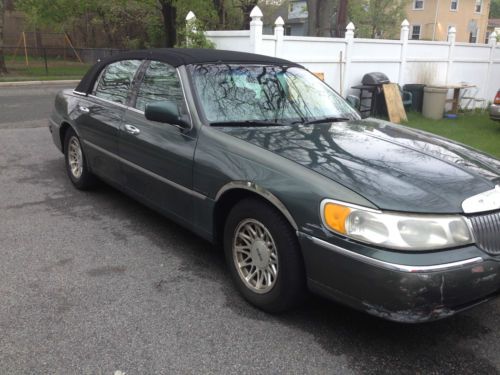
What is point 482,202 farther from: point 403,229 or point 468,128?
point 468,128

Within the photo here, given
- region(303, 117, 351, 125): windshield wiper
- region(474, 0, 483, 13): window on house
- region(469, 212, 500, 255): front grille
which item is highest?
region(474, 0, 483, 13): window on house

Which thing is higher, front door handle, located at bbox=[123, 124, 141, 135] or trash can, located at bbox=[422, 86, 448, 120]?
front door handle, located at bbox=[123, 124, 141, 135]

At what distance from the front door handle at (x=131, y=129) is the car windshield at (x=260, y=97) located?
29.7 inches

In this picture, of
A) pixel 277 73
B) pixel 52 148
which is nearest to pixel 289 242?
pixel 277 73

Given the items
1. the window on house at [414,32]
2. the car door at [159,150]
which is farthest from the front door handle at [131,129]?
the window on house at [414,32]

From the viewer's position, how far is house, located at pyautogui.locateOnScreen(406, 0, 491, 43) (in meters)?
43.6

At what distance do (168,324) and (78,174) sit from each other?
10.4 feet

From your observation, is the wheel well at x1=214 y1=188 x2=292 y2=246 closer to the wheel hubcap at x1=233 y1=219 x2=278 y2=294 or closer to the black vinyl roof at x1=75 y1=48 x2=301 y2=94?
the wheel hubcap at x1=233 y1=219 x2=278 y2=294

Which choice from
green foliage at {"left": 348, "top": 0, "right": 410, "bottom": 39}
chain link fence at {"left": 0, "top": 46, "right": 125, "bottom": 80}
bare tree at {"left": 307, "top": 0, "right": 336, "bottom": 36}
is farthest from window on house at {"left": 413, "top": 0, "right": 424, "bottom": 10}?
bare tree at {"left": 307, "top": 0, "right": 336, "bottom": 36}

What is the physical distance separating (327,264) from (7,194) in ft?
14.1

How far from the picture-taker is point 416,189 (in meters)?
2.80

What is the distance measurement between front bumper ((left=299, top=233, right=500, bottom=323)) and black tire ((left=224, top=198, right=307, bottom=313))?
236 millimetres

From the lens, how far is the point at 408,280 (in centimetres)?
251

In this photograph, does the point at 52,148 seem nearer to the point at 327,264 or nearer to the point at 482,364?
the point at 327,264
